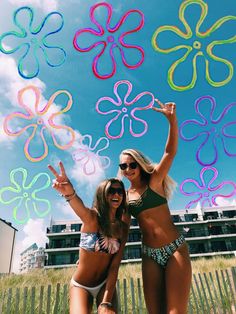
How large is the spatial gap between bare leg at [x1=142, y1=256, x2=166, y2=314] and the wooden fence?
2.25 meters

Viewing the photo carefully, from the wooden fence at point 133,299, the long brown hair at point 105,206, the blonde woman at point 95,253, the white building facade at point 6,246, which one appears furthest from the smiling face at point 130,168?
the white building facade at point 6,246

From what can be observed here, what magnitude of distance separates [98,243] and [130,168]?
0.80 m

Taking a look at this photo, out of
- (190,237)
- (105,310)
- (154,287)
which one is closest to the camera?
(105,310)

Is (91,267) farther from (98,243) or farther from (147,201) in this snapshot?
(147,201)

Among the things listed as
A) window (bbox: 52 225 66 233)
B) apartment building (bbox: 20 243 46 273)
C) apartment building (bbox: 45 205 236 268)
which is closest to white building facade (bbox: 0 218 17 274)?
apartment building (bbox: 45 205 236 268)

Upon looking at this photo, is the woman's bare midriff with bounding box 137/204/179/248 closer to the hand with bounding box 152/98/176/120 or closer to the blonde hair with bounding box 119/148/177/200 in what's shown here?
the blonde hair with bounding box 119/148/177/200

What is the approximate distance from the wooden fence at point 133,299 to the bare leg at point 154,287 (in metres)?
2.25

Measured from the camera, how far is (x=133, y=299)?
5.04m

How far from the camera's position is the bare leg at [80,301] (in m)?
2.20

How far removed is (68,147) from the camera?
16.3ft

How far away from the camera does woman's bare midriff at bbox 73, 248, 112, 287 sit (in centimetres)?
240

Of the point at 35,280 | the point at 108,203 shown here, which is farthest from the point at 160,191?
the point at 35,280

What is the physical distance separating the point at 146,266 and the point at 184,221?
49.6 meters

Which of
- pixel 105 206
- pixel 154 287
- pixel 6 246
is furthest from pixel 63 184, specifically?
pixel 6 246
